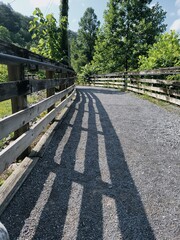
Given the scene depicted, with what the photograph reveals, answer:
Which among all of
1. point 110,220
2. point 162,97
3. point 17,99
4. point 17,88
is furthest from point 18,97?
point 162,97

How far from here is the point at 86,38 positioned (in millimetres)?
41844

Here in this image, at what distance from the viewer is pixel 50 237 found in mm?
1608

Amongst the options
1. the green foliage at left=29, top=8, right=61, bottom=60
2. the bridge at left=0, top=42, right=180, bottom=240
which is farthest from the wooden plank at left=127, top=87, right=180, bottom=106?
the green foliage at left=29, top=8, right=61, bottom=60

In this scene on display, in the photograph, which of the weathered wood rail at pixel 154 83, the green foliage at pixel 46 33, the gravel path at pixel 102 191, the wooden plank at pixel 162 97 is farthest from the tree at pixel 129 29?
the gravel path at pixel 102 191

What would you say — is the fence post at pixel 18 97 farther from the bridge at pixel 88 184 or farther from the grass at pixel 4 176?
the grass at pixel 4 176

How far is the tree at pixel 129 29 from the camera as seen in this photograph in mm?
20766

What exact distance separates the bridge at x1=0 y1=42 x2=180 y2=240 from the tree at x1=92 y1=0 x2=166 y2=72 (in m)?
18.9

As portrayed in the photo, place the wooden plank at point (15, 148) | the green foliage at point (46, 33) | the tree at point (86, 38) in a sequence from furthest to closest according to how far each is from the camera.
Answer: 1. the tree at point (86, 38)
2. the green foliage at point (46, 33)
3. the wooden plank at point (15, 148)

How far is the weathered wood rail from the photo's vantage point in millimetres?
6781

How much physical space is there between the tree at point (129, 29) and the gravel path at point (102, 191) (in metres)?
18.8

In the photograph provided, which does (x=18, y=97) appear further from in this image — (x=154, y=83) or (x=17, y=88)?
(x=154, y=83)

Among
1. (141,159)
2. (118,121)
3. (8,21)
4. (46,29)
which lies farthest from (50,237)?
(8,21)

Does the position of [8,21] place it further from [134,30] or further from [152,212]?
[152,212]

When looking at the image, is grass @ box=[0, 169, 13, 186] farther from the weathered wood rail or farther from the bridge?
the weathered wood rail
